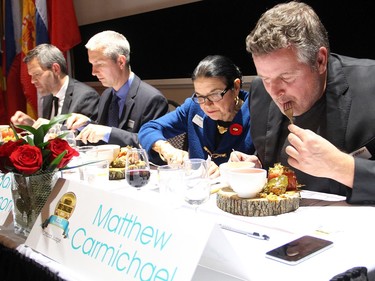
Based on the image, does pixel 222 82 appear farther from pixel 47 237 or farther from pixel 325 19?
pixel 47 237

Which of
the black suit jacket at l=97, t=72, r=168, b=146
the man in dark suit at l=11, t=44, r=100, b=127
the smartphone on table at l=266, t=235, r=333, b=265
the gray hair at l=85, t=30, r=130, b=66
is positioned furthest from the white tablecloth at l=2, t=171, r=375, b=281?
the man in dark suit at l=11, t=44, r=100, b=127

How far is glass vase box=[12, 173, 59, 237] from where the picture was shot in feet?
3.72

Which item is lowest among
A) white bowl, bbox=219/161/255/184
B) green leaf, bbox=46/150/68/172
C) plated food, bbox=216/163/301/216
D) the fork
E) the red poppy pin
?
the red poppy pin

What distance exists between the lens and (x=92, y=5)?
4367 mm

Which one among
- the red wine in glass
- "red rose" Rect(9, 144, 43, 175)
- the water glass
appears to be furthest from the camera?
the red wine in glass

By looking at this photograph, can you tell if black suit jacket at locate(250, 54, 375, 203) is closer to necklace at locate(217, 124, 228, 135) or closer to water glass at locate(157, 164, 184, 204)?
water glass at locate(157, 164, 184, 204)

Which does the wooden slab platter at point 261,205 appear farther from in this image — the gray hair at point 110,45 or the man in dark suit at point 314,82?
the gray hair at point 110,45

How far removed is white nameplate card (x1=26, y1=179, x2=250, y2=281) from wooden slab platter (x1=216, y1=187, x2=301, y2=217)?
0.34 m

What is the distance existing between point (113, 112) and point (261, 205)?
1.79 m

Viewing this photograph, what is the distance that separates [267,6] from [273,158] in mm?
1466

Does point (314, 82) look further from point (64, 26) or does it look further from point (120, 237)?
point (64, 26)

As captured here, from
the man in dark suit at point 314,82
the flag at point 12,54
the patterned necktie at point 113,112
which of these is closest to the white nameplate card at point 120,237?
the man in dark suit at point 314,82

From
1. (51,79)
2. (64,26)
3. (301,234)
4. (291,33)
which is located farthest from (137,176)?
(64,26)

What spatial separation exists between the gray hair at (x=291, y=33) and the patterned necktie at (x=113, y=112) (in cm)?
147
